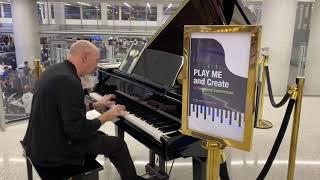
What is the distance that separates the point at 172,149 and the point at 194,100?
67 centimetres

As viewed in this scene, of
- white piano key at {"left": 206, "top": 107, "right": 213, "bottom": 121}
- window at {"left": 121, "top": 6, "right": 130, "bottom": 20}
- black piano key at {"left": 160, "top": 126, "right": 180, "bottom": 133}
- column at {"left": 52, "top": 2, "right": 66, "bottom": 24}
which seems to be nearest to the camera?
white piano key at {"left": 206, "top": 107, "right": 213, "bottom": 121}

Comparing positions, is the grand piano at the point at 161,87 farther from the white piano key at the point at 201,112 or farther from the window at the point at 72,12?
the window at the point at 72,12

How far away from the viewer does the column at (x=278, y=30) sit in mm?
5727

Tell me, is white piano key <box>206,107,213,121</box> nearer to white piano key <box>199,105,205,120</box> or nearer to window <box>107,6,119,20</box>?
white piano key <box>199,105,205,120</box>

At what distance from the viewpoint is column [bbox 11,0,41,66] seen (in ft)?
22.4

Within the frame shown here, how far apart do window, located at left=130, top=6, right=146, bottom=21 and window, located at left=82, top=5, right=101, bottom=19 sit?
0.88 meters

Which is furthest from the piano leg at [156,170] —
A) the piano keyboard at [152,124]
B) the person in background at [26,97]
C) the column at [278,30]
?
the column at [278,30]

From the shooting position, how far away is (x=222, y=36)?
1108mm

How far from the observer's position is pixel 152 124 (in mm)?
2082

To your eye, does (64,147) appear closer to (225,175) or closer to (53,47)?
(225,175)

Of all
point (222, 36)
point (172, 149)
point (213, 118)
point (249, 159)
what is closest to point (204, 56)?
point (222, 36)

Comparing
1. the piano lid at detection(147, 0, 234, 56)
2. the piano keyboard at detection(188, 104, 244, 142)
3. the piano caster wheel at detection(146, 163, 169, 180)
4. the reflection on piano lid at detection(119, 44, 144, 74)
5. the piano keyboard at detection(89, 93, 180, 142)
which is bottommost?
the piano caster wheel at detection(146, 163, 169, 180)

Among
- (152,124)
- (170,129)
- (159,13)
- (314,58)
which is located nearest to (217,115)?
(170,129)

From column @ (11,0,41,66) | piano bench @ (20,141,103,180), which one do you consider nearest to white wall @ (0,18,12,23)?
column @ (11,0,41,66)
